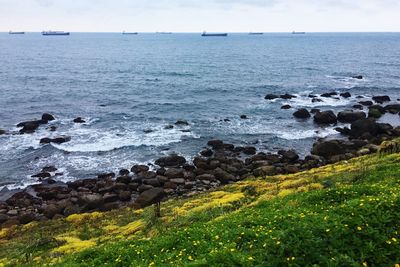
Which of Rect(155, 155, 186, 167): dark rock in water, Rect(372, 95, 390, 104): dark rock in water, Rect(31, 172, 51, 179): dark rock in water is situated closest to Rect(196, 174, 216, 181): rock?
Rect(155, 155, 186, 167): dark rock in water

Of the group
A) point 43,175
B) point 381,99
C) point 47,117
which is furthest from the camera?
point 381,99

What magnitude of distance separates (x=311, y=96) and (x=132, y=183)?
52911 millimetres

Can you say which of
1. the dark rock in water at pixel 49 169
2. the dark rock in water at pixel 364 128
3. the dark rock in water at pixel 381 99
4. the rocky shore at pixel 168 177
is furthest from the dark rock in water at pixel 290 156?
the dark rock in water at pixel 381 99

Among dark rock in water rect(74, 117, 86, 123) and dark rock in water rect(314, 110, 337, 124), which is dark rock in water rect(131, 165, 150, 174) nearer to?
dark rock in water rect(74, 117, 86, 123)

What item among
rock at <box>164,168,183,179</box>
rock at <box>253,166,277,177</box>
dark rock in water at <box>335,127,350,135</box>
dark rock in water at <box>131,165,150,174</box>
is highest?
Answer: dark rock in water at <box>335,127,350,135</box>

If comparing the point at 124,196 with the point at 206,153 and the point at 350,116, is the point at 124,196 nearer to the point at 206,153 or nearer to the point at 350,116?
the point at 206,153

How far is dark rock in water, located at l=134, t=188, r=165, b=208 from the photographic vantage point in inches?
1273

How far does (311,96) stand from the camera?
78375mm

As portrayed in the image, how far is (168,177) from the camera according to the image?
3909cm

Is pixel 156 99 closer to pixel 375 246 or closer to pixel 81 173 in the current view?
pixel 81 173

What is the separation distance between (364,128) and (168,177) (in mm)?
28937

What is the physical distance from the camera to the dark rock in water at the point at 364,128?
50.0 m

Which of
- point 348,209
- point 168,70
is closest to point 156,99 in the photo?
point 168,70

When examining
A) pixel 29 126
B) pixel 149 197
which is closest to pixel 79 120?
pixel 29 126
